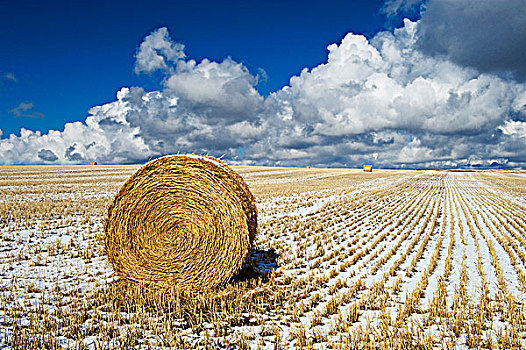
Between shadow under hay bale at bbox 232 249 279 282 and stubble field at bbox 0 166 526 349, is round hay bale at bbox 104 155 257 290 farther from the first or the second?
shadow under hay bale at bbox 232 249 279 282

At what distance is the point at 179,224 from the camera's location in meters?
6.16

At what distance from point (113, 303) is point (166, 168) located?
7.90ft

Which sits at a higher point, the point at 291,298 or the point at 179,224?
the point at 179,224

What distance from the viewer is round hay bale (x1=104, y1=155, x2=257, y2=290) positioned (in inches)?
235

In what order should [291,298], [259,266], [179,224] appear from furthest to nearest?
[259,266], [179,224], [291,298]

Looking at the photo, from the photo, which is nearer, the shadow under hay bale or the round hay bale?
the round hay bale

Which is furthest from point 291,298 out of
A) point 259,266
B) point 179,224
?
point 179,224

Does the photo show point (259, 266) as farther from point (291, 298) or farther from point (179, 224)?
point (179, 224)

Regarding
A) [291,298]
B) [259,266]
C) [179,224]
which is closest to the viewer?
[291,298]

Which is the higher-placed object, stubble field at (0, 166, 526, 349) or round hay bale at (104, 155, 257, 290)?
round hay bale at (104, 155, 257, 290)

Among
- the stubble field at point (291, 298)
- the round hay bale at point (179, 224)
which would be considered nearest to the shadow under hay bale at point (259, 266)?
the stubble field at point (291, 298)

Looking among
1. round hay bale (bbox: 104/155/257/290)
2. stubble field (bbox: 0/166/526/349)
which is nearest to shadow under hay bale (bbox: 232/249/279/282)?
stubble field (bbox: 0/166/526/349)

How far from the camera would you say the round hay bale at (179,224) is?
19.6ft

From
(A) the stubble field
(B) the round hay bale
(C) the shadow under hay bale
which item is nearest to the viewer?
(A) the stubble field
